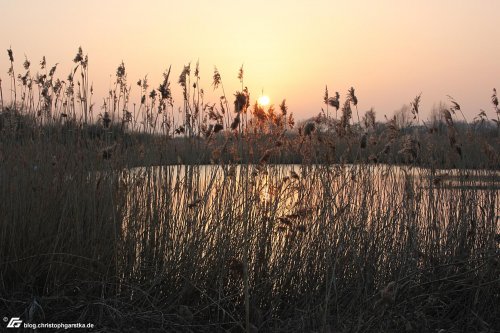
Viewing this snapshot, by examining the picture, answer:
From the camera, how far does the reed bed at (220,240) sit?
3229mm

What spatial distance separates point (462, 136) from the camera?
15.0 feet

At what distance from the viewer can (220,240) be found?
3443 mm

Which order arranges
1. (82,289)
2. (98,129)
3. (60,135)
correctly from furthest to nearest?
(98,129), (60,135), (82,289)

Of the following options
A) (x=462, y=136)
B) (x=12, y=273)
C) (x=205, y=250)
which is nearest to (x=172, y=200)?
(x=205, y=250)

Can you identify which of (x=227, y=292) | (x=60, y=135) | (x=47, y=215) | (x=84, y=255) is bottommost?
(x=227, y=292)

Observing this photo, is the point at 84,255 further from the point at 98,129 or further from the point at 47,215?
the point at 98,129

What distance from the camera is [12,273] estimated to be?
3.39 metres

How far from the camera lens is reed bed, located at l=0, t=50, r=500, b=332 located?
3229mm

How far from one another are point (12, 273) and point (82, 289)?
0.41m

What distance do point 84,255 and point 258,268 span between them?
989 millimetres

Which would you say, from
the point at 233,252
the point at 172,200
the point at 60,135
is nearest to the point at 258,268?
the point at 233,252

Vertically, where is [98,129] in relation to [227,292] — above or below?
above

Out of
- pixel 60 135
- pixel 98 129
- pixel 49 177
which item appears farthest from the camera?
pixel 98 129

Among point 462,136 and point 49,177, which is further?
point 462,136
